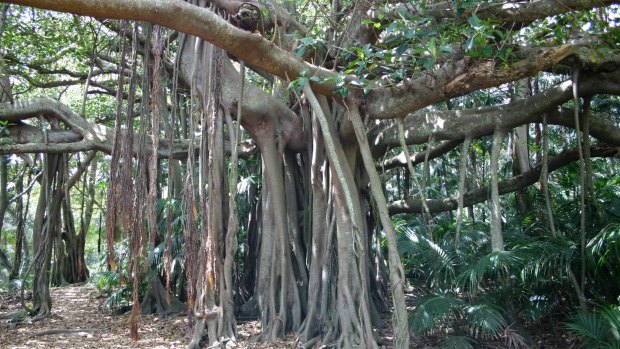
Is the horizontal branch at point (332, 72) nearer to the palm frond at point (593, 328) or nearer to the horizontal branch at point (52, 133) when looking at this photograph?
the palm frond at point (593, 328)

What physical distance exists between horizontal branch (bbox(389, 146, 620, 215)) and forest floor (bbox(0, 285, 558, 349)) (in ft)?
5.20

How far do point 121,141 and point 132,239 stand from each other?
0.92m

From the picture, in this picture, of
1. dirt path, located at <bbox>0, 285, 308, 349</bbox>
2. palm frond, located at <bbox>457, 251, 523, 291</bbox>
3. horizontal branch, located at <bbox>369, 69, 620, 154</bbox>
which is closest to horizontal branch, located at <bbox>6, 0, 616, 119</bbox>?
horizontal branch, located at <bbox>369, 69, 620, 154</bbox>

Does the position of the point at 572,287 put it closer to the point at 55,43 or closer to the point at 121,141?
the point at 121,141

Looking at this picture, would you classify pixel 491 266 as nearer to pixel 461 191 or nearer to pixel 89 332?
pixel 461 191

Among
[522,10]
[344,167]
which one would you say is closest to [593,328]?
[344,167]

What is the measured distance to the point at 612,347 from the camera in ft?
12.5

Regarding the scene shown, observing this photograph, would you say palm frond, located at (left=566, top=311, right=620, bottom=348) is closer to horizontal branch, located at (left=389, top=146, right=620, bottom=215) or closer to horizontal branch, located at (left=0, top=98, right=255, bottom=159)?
horizontal branch, located at (left=389, top=146, right=620, bottom=215)

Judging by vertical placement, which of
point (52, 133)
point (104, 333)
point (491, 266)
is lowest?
point (104, 333)

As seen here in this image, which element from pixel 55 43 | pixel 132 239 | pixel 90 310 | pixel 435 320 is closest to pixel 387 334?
pixel 435 320

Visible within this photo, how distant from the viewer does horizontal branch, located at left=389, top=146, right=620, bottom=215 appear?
6.60 m

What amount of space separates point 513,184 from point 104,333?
5385mm

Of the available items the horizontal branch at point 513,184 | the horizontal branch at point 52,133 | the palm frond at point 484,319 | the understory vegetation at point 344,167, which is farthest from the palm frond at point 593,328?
the horizontal branch at point 52,133

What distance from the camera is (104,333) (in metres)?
6.65
